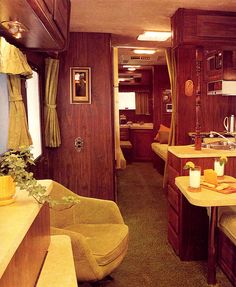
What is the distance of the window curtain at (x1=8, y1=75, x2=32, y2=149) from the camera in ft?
8.45

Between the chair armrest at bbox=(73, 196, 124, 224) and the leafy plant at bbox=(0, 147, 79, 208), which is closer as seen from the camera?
the leafy plant at bbox=(0, 147, 79, 208)

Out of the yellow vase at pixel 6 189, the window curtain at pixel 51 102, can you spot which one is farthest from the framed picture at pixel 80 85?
the yellow vase at pixel 6 189

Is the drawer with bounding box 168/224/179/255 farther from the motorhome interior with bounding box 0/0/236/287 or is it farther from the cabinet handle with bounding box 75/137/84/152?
the cabinet handle with bounding box 75/137/84/152

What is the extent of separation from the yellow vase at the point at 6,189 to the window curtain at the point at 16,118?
3.96ft

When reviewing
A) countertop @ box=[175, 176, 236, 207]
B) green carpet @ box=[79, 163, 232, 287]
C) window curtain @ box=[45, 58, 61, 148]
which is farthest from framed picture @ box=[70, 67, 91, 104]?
countertop @ box=[175, 176, 236, 207]

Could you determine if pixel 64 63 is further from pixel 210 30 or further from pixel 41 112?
pixel 210 30

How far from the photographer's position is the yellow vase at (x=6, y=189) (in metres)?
1.38

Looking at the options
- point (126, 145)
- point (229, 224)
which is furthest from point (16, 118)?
point (126, 145)

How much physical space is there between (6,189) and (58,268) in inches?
17.0

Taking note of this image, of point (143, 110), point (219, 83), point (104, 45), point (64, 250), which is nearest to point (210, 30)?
point (104, 45)

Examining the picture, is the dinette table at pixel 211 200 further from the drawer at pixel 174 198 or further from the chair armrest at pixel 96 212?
the chair armrest at pixel 96 212

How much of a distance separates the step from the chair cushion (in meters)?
0.55

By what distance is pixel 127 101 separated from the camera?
29.6 ft

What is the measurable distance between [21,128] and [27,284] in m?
1.63
